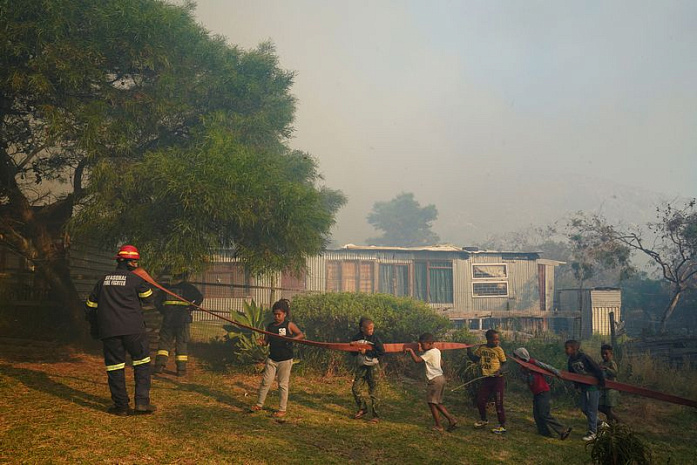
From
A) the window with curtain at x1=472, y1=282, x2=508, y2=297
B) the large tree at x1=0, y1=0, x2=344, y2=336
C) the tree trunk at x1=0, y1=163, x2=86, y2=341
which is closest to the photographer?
the large tree at x1=0, y1=0, x2=344, y2=336

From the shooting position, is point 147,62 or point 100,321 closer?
point 100,321

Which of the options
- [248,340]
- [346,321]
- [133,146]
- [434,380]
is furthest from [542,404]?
[133,146]

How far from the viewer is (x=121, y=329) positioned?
6.36 metres

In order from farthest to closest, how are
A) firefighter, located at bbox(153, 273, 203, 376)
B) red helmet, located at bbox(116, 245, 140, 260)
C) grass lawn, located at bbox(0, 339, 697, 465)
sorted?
firefighter, located at bbox(153, 273, 203, 376) → red helmet, located at bbox(116, 245, 140, 260) → grass lawn, located at bbox(0, 339, 697, 465)

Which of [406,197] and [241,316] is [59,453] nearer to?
[241,316]

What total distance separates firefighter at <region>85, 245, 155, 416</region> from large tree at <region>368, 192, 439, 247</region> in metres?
65.4

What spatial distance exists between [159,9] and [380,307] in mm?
8715

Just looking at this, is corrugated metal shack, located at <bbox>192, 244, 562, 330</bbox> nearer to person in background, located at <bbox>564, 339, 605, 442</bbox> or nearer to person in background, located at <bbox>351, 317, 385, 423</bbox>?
person in background, located at <bbox>351, 317, 385, 423</bbox>

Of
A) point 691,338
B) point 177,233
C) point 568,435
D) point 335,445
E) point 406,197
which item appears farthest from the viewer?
point 406,197

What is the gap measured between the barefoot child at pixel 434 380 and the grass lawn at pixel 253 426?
26cm

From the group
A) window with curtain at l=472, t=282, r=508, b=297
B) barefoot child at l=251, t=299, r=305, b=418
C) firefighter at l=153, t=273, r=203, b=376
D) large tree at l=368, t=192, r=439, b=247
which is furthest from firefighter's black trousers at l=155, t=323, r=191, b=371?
large tree at l=368, t=192, r=439, b=247

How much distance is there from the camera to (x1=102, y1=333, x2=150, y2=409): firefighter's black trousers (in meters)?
6.38

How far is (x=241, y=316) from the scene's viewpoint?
37.0 ft

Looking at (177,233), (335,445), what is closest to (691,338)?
(335,445)
